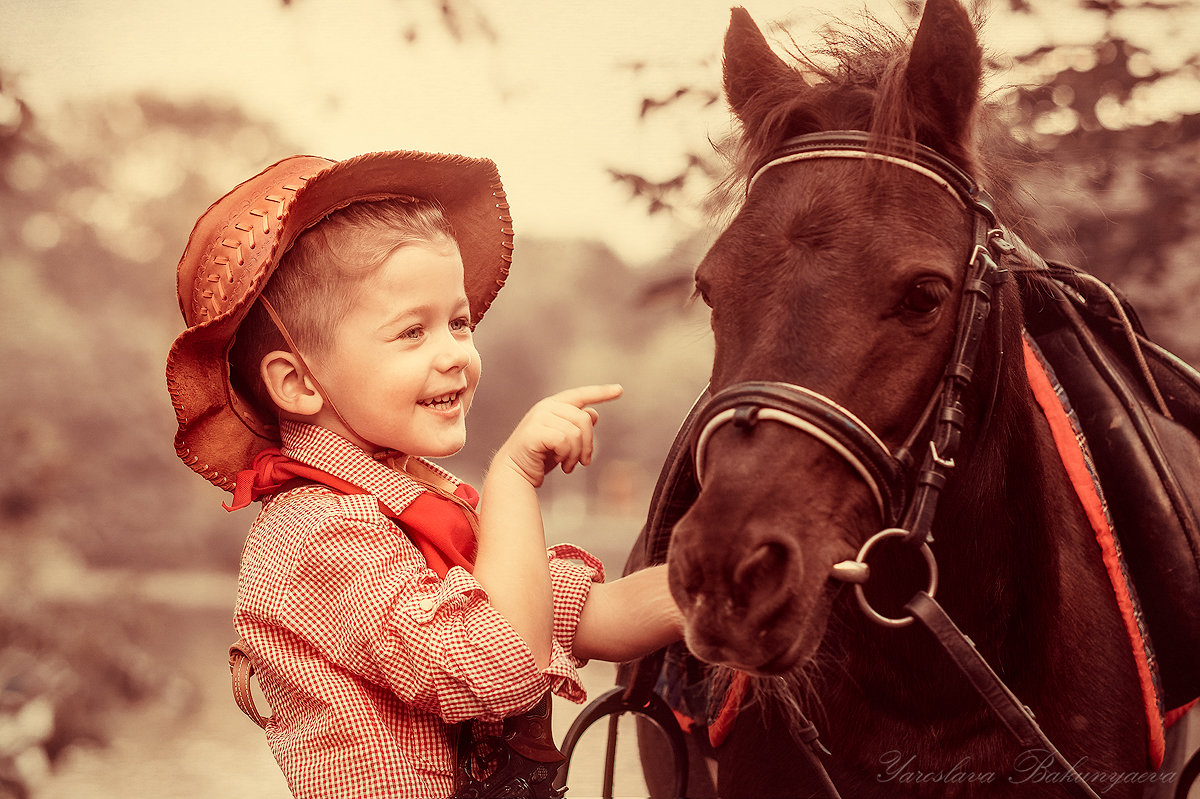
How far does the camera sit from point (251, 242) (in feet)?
3.48

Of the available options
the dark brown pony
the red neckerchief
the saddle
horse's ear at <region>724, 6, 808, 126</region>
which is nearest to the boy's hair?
the red neckerchief

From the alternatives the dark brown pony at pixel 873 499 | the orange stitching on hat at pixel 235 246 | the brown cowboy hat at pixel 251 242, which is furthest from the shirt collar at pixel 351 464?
the dark brown pony at pixel 873 499

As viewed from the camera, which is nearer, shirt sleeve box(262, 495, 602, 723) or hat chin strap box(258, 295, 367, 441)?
shirt sleeve box(262, 495, 602, 723)

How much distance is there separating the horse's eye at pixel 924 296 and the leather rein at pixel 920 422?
0.06 meters

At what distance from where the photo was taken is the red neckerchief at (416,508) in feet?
3.54

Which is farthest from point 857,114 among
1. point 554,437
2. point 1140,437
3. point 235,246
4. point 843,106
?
point 235,246

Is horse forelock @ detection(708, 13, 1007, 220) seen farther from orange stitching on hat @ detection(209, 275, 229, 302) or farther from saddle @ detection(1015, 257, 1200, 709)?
orange stitching on hat @ detection(209, 275, 229, 302)

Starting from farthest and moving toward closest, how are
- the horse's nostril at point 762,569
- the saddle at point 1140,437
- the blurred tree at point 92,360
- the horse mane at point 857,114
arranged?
the blurred tree at point 92,360 → the saddle at point 1140,437 → the horse mane at point 857,114 → the horse's nostril at point 762,569

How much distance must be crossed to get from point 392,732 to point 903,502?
62cm

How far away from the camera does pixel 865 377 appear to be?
3.27 ft

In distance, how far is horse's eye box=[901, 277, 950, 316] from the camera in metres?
1.02

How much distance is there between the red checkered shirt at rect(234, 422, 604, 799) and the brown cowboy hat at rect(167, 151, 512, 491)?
0.65ft

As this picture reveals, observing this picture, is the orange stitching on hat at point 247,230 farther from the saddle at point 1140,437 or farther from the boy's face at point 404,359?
the saddle at point 1140,437

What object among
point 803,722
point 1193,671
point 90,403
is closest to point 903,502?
point 803,722
